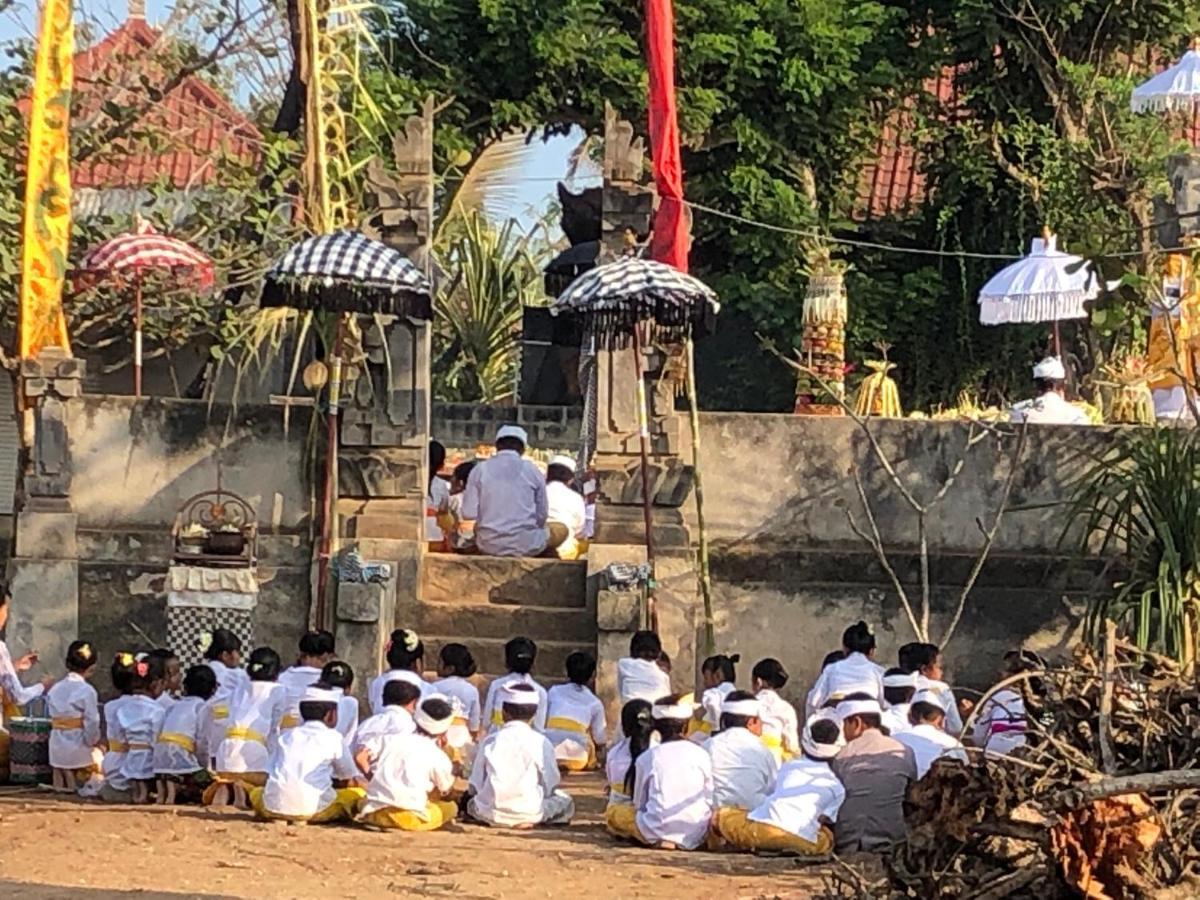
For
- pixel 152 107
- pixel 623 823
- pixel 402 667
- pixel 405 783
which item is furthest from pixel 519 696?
pixel 152 107

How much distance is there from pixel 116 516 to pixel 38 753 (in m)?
2.27

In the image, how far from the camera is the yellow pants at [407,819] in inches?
426

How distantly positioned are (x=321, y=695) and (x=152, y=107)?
21.4 feet

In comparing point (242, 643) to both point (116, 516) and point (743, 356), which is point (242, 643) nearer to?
point (116, 516)

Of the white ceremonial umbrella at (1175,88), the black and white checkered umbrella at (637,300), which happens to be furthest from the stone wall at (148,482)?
the white ceremonial umbrella at (1175,88)

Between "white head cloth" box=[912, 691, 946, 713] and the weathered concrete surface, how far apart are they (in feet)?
15.0

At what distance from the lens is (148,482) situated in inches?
555

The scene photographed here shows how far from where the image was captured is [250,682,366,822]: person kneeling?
10.9 meters

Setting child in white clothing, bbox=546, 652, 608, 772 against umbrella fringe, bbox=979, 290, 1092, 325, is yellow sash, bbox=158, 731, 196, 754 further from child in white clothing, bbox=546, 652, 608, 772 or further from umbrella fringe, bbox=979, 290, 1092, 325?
umbrella fringe, bbox=979, 290, 1092, 325

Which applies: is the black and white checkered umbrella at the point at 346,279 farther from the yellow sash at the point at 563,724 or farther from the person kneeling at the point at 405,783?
the person kneeling at the point at 405,783

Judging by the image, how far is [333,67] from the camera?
623 inches

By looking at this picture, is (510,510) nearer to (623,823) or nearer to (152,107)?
(623,823)

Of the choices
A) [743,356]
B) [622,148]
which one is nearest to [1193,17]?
[743,356]

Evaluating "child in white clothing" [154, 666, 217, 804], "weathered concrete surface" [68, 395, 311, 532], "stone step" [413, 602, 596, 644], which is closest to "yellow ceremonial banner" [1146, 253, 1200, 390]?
"stone step" [413, 602, 596, 644]
